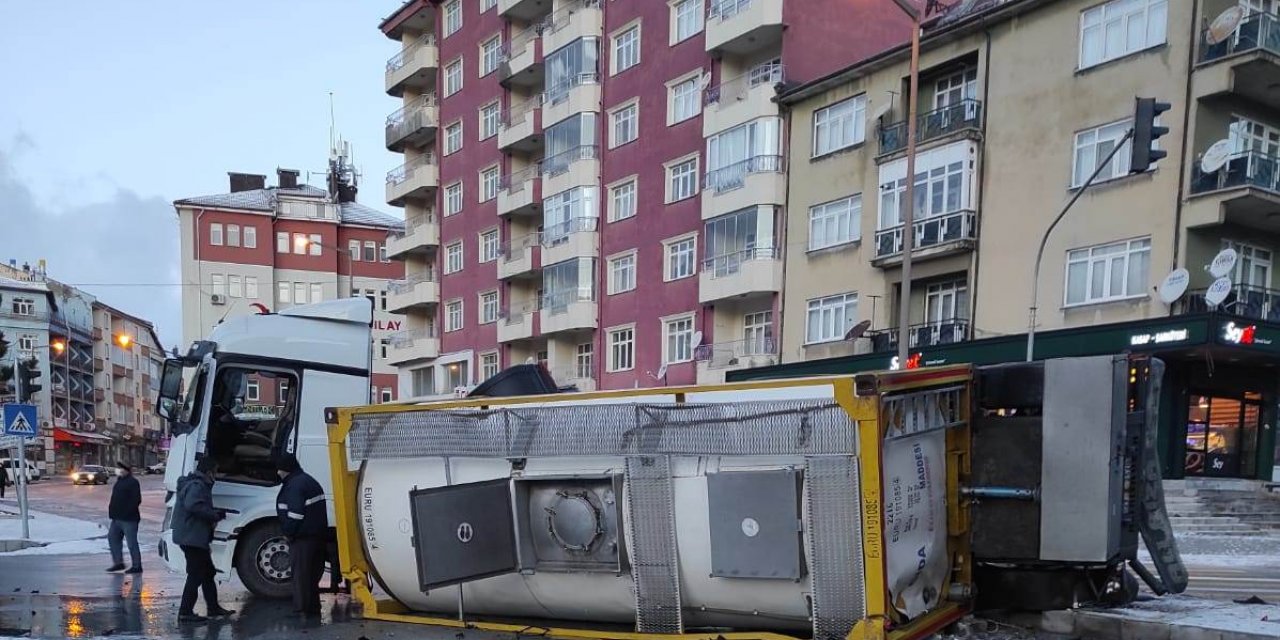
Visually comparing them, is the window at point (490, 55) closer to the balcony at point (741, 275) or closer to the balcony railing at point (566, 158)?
the balcony railing at point (566, 158)

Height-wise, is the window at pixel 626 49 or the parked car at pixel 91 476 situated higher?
the window at pixel 626 49

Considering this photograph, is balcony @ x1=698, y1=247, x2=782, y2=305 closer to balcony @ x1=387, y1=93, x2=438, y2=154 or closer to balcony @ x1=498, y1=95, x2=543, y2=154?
balcony @ x1=498, y1=95, x2=543, y2=154

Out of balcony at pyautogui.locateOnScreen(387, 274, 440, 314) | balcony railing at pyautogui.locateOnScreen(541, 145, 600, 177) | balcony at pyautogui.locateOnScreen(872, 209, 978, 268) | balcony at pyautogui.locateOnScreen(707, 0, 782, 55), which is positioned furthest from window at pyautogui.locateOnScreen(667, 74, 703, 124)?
balcony at pyautogui.locateOnScreen(387, 274, 440, 314)

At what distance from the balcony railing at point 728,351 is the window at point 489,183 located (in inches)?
645

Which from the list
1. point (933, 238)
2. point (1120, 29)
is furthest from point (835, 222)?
point (1120, 29)

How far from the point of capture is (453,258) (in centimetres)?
4753

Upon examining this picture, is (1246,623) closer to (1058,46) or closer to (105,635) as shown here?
(105,635)

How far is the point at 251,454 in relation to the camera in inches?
419

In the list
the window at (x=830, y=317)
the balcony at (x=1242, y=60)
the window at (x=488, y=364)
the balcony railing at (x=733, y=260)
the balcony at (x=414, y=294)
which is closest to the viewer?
the balcony at (x=1242, y=60)

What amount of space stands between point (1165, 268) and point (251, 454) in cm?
2024

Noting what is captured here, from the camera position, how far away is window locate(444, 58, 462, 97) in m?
47.4

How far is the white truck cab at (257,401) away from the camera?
399 inches

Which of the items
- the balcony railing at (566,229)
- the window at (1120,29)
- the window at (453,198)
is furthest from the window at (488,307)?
the window at (1120,29)

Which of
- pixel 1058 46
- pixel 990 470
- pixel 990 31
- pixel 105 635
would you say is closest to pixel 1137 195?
pixel 1058 46
